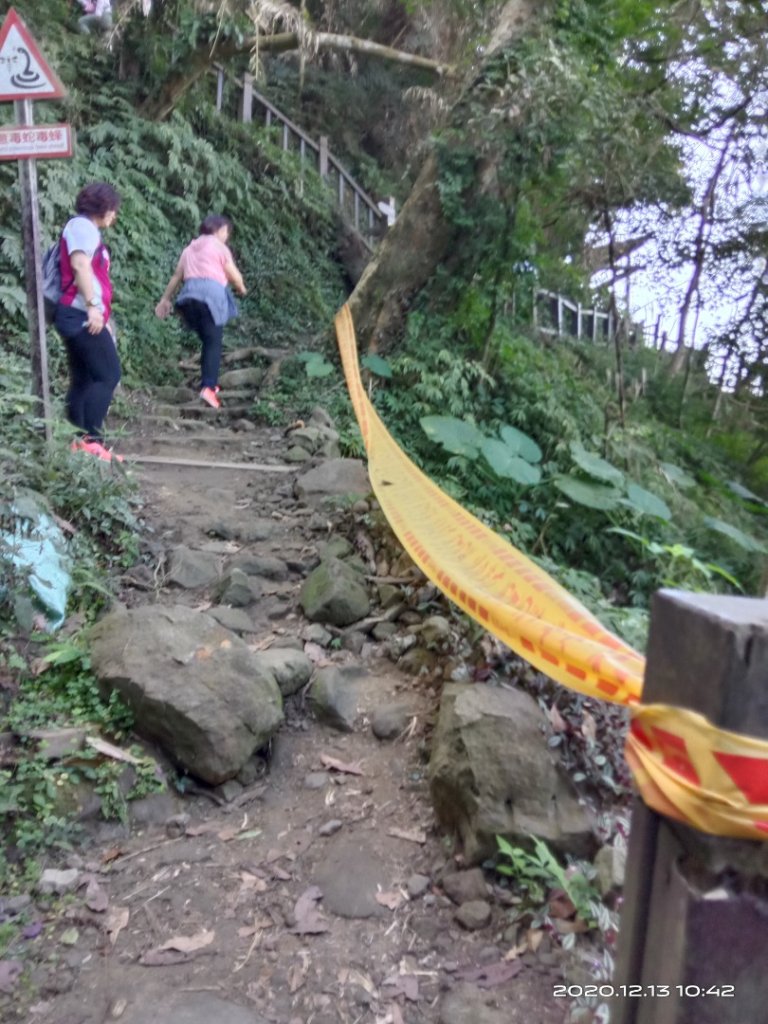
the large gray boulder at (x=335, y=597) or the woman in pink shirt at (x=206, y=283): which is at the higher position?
the woman in pink shirt at (x=206, y=283)

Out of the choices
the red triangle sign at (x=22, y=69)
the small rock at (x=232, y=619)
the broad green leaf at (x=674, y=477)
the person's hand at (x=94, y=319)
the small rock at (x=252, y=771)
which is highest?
the red triangle sign at (x=22, y=69)

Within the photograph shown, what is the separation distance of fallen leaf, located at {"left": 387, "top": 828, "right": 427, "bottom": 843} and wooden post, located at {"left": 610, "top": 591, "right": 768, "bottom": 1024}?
74.8 inches

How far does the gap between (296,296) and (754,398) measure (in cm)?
616

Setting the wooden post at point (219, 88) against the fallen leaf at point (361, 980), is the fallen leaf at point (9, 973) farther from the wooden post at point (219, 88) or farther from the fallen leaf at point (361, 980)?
the wooden post at point (219, 88)

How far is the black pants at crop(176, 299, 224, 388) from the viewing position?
22.3 feet

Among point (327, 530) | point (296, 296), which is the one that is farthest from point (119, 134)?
point (327, 530)

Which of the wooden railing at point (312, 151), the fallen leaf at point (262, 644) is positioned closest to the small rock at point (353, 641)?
the fallen leaf at point (262, 644)

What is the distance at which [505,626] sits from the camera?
1964 mm

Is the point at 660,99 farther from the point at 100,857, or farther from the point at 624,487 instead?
the point at 100,857

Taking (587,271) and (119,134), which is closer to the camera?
(587,271)

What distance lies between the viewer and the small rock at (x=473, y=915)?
238 cm

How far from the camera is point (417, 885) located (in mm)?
2541

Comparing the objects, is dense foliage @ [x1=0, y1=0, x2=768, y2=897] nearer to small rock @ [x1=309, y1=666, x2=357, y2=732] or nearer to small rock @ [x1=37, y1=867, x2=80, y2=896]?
small rock @ [x1=37, y1=867, x2=80, y2=896]

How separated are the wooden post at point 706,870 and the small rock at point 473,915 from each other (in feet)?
5.19
